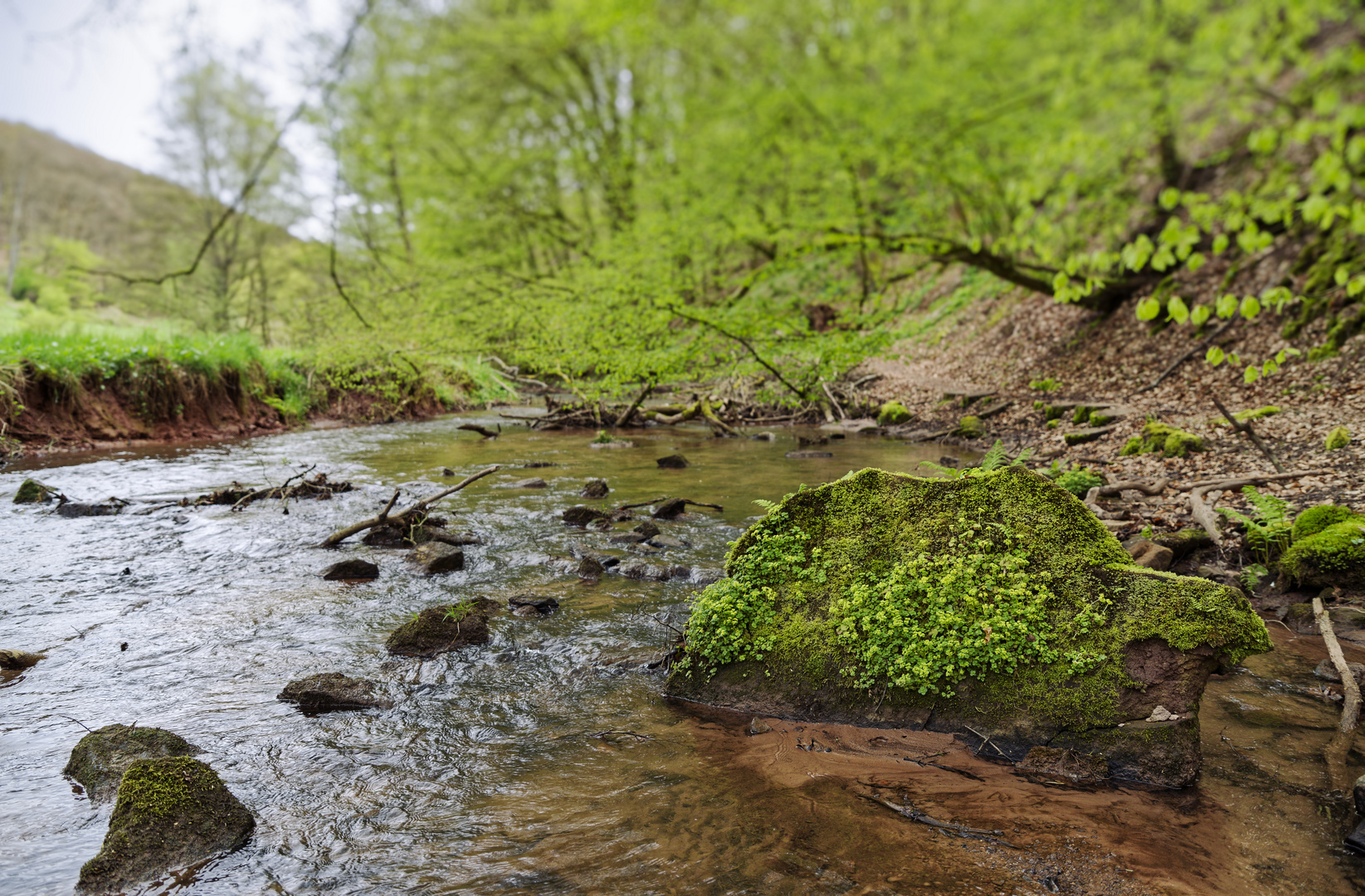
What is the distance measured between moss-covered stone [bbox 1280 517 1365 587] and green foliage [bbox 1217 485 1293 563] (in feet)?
0.87

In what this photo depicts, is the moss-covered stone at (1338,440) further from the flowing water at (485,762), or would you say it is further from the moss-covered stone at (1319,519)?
the flowing water at (485,762)

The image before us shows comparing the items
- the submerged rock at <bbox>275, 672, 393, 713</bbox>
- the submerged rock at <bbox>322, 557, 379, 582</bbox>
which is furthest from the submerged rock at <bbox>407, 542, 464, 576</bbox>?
the submerged rock at <bbox>275, 672, 393, 713</bbox>

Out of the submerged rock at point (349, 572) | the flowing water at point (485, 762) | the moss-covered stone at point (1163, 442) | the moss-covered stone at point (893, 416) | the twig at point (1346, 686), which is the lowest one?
the flowing water at point (485, 762)

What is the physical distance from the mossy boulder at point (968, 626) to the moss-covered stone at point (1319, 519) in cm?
335

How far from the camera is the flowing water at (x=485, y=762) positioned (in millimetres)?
2781

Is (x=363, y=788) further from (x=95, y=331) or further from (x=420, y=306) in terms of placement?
(x=95, y=331)

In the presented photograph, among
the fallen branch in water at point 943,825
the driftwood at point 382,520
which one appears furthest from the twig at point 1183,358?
the fallen branch in water at point 943,825

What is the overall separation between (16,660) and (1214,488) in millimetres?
11152

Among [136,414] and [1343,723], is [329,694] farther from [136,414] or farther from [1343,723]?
[136,414]

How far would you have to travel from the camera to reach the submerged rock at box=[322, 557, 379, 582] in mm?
6527

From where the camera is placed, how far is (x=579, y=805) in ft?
10.7

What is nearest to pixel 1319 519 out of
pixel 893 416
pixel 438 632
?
pixel 438 632

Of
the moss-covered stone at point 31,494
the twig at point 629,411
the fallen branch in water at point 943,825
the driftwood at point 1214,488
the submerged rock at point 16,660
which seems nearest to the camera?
the fallen branch in water at point 943,825

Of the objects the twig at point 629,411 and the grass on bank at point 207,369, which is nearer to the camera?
the grass on bank at point 207,369
